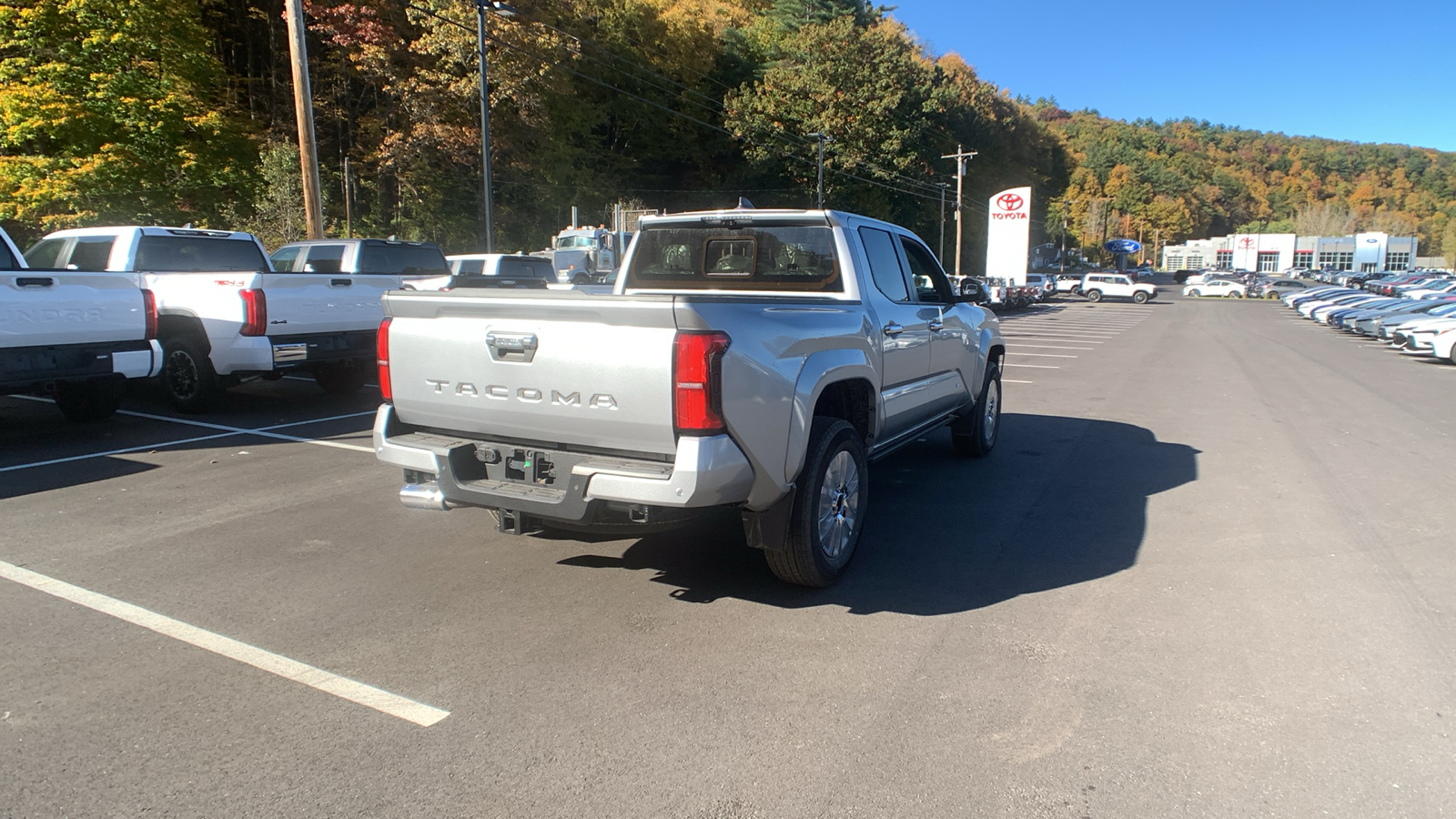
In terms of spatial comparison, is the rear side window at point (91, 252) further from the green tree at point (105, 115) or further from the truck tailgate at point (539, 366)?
the green tree at point (105, 115)

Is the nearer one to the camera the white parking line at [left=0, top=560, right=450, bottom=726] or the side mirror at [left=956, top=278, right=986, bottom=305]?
the white parking line at [left=0, top=560, right=450, bottom=726]

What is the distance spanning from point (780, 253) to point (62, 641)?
4.32m

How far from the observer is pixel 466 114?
3184 centimetres

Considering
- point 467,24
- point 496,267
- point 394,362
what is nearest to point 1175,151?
point 467,24

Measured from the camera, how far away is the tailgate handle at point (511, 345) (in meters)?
4.11

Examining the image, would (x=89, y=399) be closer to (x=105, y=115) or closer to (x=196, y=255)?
(x=196, y=255)

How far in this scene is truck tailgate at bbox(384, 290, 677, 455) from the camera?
3836mm

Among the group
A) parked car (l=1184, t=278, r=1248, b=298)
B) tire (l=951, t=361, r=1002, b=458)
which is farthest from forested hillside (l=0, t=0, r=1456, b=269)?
tire (l=951, t=361, r=1002, b=458)


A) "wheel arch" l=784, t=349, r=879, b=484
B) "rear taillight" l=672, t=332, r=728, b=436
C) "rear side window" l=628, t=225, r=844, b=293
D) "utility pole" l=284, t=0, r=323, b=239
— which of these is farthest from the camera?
"utility pole" l=284, t=0, r=323, b=239

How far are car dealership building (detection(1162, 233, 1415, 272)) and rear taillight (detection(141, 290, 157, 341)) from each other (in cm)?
11933

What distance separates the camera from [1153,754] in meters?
3.18

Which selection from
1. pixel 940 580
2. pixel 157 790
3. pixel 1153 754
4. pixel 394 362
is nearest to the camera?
pixel 157 790

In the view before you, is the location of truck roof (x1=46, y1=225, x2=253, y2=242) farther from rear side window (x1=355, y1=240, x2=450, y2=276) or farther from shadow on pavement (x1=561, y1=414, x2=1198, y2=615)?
shadow on pavement (x1=561, y1=414, x2=1198, y2=615)

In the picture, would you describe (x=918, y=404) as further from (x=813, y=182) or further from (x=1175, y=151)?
(x=1175, y=151)
